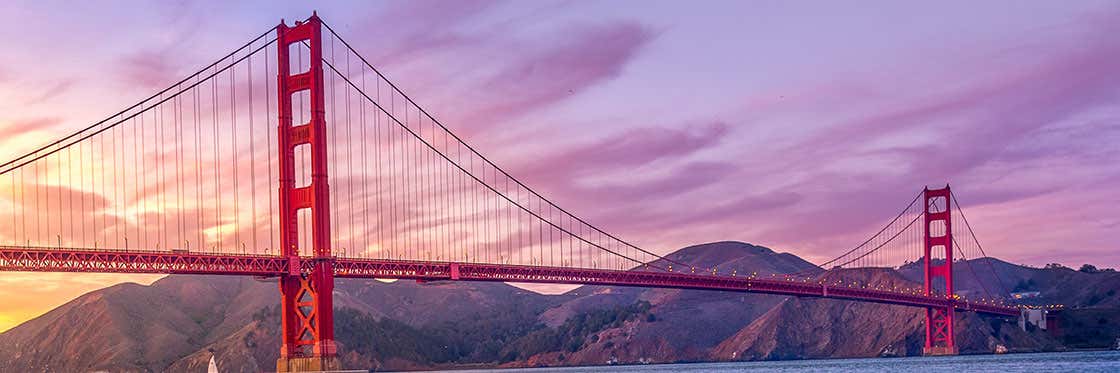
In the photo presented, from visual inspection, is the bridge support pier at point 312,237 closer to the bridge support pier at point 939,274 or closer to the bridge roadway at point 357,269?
the bridge roadway at point 357,269

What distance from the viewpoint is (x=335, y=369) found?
3196 inches

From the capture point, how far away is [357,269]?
8725cm

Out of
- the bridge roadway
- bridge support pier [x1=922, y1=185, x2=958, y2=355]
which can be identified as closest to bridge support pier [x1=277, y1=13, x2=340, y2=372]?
the bridge roadway

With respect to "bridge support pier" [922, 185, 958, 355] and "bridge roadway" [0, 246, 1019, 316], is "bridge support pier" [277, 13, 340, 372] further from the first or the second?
"bridge support pier" [922, 185, 958, 355]

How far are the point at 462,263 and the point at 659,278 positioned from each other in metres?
20.8

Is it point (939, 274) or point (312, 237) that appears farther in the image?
point (939, 274)

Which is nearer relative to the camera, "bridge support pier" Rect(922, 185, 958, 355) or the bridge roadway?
the bridge roadway

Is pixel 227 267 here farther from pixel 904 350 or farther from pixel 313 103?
pixel 904 350

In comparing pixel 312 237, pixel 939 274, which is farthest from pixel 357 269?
pixel 939 274

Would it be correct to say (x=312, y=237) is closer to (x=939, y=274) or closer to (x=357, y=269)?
(x=357, y=269)

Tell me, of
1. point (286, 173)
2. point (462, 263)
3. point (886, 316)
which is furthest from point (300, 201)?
point (886, 316)

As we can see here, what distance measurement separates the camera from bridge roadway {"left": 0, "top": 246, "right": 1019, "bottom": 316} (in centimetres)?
7262

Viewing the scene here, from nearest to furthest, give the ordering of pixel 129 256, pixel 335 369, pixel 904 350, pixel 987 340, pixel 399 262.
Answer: pixel 129 256, pixel 335 369, pixel 399 262, pixel 987 340, pixel 904 350

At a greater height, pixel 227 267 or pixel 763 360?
pixel 227 267
